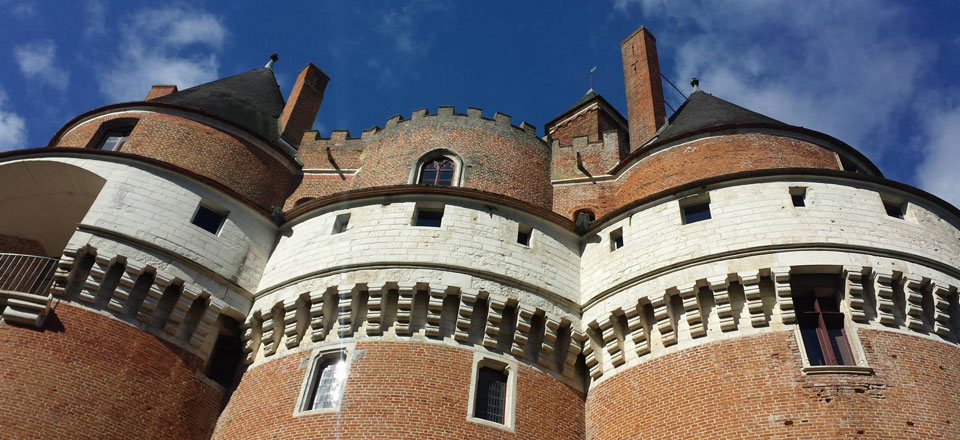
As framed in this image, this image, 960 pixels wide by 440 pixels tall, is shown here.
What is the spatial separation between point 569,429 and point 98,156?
42.1ft

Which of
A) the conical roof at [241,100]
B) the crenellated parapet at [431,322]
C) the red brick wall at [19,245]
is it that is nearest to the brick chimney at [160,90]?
the conical roof at [241,100]

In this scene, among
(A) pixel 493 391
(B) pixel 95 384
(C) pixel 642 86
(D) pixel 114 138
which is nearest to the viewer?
(B) pixel 95 384

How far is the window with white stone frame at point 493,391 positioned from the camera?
14.3 meters

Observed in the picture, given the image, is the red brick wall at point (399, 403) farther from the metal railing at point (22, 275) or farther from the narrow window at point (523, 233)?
the metal railing at point (22, 275)

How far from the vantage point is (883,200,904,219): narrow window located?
1567cm

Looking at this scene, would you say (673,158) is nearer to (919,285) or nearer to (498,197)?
(498,197)

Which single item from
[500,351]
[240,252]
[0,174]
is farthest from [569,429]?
[0,174]

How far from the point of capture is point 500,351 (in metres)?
15.4

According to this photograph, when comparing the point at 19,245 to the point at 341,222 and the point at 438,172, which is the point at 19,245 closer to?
the point at 341,222

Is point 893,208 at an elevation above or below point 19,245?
above

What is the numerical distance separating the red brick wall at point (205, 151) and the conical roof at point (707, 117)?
11.3 metres

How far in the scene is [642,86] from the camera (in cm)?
2384

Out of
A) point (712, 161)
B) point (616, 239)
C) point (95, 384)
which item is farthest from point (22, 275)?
point (712, 161)

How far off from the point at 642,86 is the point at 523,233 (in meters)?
8.86
